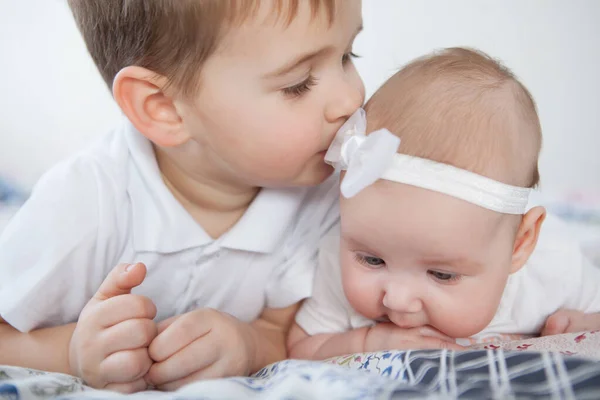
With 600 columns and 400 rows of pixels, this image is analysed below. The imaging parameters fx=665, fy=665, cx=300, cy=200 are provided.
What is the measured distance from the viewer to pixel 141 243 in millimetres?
1212

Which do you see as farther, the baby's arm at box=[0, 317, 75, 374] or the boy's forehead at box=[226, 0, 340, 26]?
the baby's arm at box=[0, 317, 75, 374]

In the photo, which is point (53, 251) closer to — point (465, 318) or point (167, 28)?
point (167, 28)

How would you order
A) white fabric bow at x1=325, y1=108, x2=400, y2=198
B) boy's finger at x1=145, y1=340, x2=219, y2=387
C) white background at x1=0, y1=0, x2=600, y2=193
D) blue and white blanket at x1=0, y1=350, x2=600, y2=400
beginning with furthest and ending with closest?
white background at x1=0, y1=0, x2=600, y2=193 → boy's finger at x1=145, y1=340, x2=219, y2=387 → white fabric bow at x1=325, y1=108, x2=400, y2=198 → blue and white blanket at x1=0, y1=350, x2=600, y2=400

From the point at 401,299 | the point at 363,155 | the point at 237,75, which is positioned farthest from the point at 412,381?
the point at 237,75

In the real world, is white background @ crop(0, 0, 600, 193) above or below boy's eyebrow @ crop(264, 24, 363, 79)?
below

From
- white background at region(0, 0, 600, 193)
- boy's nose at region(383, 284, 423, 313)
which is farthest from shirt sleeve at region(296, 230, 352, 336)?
white background at region(0, 0, 600, 193)

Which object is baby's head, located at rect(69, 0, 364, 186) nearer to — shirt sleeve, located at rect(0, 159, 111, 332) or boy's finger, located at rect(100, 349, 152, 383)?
shirt sleeve, located at rect(0, 159, 111, 332)

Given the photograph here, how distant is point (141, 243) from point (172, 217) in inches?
3.0

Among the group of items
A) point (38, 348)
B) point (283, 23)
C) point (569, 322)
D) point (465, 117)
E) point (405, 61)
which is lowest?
point (569, 322)

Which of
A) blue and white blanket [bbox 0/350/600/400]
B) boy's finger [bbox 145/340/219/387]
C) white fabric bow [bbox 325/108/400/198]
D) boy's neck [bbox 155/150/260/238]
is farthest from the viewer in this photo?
boy's neck [bbox 155/150/260/238]

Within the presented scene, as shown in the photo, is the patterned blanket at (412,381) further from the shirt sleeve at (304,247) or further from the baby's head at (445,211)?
the shirt sleeve at (304,247)

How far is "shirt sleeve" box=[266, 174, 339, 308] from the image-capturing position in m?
1.32

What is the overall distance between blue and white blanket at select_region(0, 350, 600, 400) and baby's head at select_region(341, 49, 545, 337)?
164 mm

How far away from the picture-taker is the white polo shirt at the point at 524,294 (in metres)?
1.25
